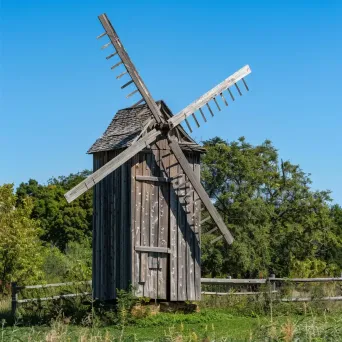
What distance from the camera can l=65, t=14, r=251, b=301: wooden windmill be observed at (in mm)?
17906

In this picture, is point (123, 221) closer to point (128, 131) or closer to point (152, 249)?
point (152, 249)

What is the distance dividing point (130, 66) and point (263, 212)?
1218cm

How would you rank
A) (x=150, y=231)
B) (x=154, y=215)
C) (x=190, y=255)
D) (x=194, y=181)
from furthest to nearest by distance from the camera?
(x=190, y=255) → (x=194, y=181) → (x=154, y=215) → (x=150, y=231)

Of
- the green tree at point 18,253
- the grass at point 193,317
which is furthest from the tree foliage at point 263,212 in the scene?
the grass at point 193,317

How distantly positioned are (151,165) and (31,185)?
33.5 meters

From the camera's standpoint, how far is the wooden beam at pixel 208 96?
1852 centimetres

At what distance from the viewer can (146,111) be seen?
18969mm

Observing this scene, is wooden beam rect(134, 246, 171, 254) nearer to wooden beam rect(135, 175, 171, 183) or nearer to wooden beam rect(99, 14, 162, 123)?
wooden beam rect(135, 175, 171, 183)

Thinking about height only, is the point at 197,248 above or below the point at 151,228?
below

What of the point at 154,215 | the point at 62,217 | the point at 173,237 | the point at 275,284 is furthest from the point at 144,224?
the point at 62,217

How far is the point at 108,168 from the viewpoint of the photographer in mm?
17391

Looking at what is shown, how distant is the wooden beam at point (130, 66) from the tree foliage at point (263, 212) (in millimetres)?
10935

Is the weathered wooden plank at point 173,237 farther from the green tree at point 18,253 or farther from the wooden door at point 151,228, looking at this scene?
the green tree at point 18,253

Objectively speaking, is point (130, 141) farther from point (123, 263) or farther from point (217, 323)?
point (217, 323)
